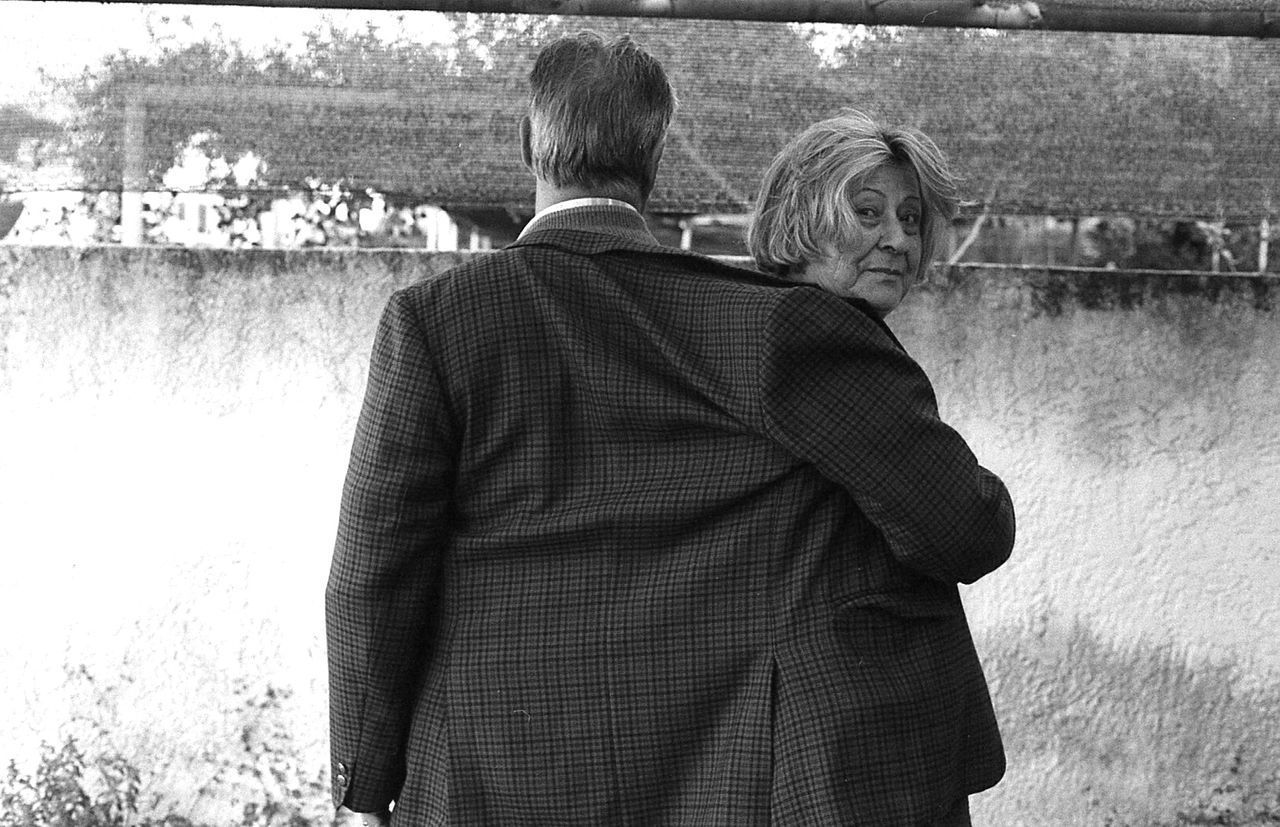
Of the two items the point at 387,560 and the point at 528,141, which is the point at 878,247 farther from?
the point at 387,560

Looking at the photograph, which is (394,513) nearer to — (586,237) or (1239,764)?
(586,237)

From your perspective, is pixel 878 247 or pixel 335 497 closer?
pixel 878 247

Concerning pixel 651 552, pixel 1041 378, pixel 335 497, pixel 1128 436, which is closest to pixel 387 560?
pixel 651 552

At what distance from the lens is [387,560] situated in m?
1.99

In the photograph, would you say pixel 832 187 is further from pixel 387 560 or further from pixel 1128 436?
pixel 1128 436

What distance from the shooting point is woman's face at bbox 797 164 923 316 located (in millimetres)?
2375

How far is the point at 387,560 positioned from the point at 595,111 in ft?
2.15

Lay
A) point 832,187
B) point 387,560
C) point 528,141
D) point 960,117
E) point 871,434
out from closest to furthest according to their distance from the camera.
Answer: point 871,434 < point 387,560 < point 528,141 < point 832,187 < point 960,117

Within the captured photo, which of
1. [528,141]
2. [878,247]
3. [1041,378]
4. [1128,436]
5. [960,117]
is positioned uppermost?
[960,117]

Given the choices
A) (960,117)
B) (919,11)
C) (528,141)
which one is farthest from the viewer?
(960,117)

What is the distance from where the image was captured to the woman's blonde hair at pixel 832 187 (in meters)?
2.37

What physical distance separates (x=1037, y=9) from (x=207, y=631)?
2.35 m

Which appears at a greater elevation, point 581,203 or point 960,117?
point 960,117

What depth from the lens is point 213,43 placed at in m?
3.55
